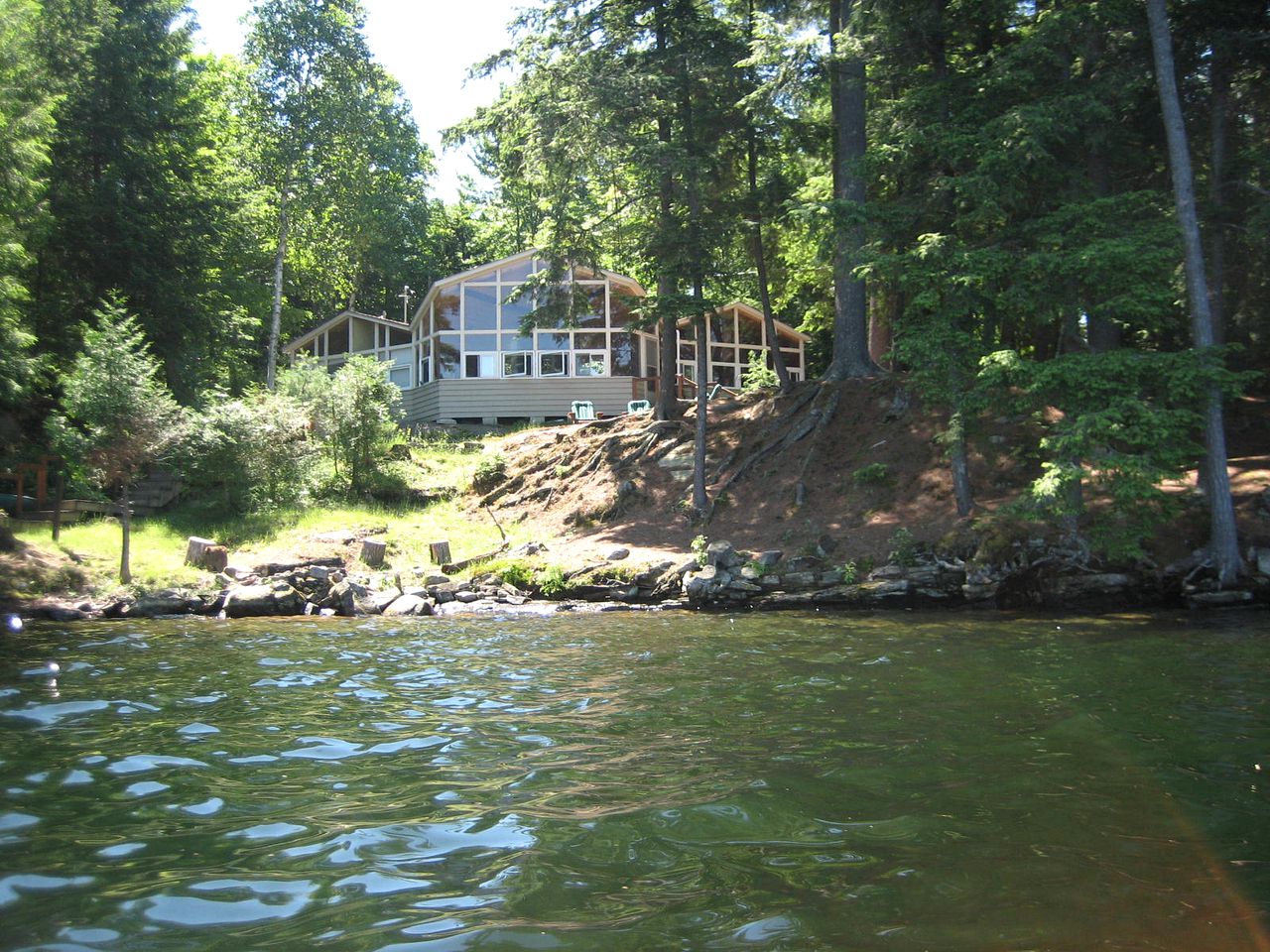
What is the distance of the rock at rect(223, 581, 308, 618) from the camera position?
1509 cm

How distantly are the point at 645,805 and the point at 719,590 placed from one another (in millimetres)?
10925

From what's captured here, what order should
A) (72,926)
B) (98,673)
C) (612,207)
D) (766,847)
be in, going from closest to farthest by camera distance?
(72,926)
(766,847)
(98,673)
(612,207)

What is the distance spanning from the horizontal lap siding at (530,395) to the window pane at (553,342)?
115cm

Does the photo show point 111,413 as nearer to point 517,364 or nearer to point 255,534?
point 255,534

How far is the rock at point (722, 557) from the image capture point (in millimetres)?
16109

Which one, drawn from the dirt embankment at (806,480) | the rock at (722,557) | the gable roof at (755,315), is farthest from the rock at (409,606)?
the gable roof at (755,315)

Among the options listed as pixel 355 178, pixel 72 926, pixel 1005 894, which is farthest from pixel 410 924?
pixel 355 178

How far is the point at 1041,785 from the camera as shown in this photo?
5.00 metres

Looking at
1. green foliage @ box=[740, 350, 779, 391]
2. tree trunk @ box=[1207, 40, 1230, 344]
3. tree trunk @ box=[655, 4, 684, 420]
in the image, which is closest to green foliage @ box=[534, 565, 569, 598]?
tree trunk @ box=[655, 4, 684, 420]

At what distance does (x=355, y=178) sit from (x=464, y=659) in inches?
1193

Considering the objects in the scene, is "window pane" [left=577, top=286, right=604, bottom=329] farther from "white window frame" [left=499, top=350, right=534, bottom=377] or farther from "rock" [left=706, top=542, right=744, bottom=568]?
"rock" [left=706, top=542, right=744, bottom=568]

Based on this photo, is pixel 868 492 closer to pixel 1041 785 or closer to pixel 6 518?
pixel 1041 785

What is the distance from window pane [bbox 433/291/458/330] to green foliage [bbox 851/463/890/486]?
688 inches

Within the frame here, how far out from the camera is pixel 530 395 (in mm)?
30891
